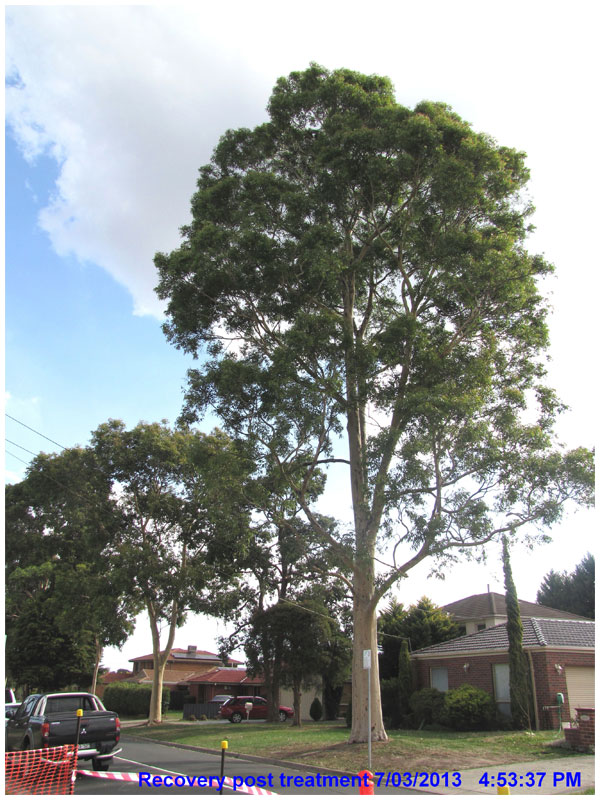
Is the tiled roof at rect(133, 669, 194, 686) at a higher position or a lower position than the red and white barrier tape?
lower

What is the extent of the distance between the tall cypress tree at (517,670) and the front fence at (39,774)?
15728 millimetres

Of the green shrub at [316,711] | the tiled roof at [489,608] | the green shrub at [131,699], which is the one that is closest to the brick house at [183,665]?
the green shrub at [131,699]

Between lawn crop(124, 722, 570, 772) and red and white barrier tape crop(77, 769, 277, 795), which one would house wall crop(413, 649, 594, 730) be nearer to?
lawn crop(124, 722, 570, 772)

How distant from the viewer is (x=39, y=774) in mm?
11070

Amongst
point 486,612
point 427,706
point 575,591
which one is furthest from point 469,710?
point 575,591

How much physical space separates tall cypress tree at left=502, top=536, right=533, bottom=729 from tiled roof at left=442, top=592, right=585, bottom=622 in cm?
793

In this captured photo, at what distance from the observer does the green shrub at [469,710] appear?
2328 cm

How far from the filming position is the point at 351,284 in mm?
19016

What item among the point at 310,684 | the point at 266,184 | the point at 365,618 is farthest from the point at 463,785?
the point at 310,684

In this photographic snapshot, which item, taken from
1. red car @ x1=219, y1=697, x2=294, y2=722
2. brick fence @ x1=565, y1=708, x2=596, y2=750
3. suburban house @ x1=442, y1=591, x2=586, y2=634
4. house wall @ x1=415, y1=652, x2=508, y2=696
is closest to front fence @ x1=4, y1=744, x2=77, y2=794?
brick fence @ x1=565, y1=708, x2=596, y2=750

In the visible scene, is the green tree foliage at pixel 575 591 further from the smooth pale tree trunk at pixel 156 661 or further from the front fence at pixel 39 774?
the front fence at pixel 39 774

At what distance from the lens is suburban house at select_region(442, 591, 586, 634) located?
31859 millimetres

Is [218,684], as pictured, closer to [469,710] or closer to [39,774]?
[469,710]

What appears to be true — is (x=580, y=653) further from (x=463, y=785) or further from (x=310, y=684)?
(x=463, y=785)
